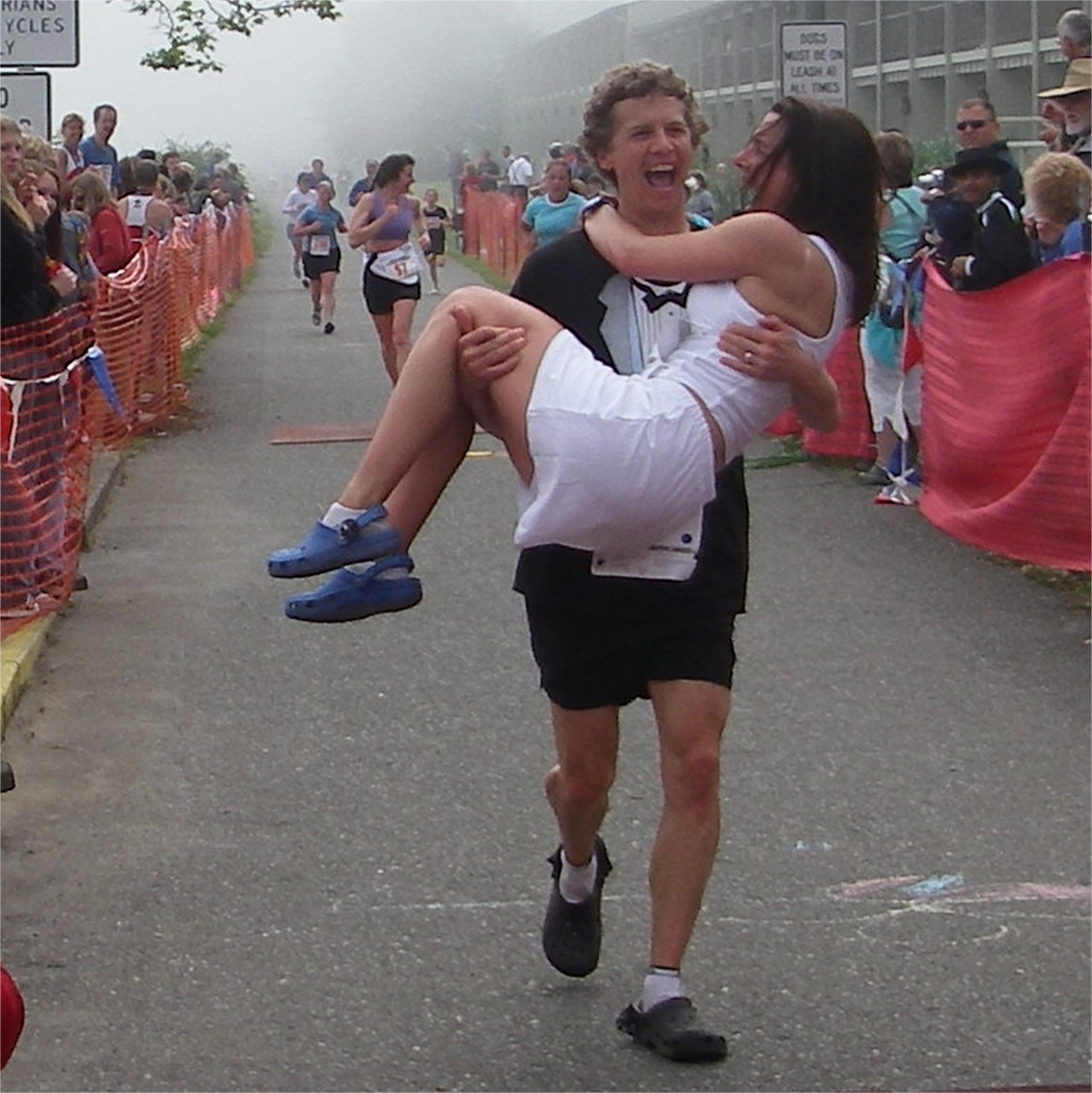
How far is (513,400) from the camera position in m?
3.99

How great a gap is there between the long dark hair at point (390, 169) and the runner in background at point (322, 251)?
9.74 meters

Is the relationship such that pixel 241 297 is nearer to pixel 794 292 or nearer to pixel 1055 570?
pixel 1055 570

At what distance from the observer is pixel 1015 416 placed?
33.3 ft

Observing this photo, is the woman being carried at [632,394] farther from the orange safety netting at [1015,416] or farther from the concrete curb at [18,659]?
the orange safety netting at [1015,416]

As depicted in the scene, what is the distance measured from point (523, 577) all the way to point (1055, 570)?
581 centimetres

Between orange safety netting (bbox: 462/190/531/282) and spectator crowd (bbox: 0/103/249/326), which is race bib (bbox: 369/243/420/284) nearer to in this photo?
spectator crowd (bbox: 0/103/249/326)

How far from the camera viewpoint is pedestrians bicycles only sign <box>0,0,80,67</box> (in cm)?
1233

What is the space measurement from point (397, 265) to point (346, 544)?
12.2 meters

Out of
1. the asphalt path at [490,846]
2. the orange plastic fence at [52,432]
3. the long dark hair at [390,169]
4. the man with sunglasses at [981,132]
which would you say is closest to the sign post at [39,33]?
the orange plastic fence at [52,432]

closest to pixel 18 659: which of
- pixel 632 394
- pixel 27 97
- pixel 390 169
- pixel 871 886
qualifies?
pixel 871 886

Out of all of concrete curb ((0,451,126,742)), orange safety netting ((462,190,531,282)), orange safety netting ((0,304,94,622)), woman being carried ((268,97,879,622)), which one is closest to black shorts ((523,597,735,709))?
woman being carried ((268,97,879,622))

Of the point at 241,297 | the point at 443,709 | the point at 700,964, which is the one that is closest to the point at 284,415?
the point at 443,709

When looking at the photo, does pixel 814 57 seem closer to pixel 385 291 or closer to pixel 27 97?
pixel 385 291

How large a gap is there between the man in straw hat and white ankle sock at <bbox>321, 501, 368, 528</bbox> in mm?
7734
